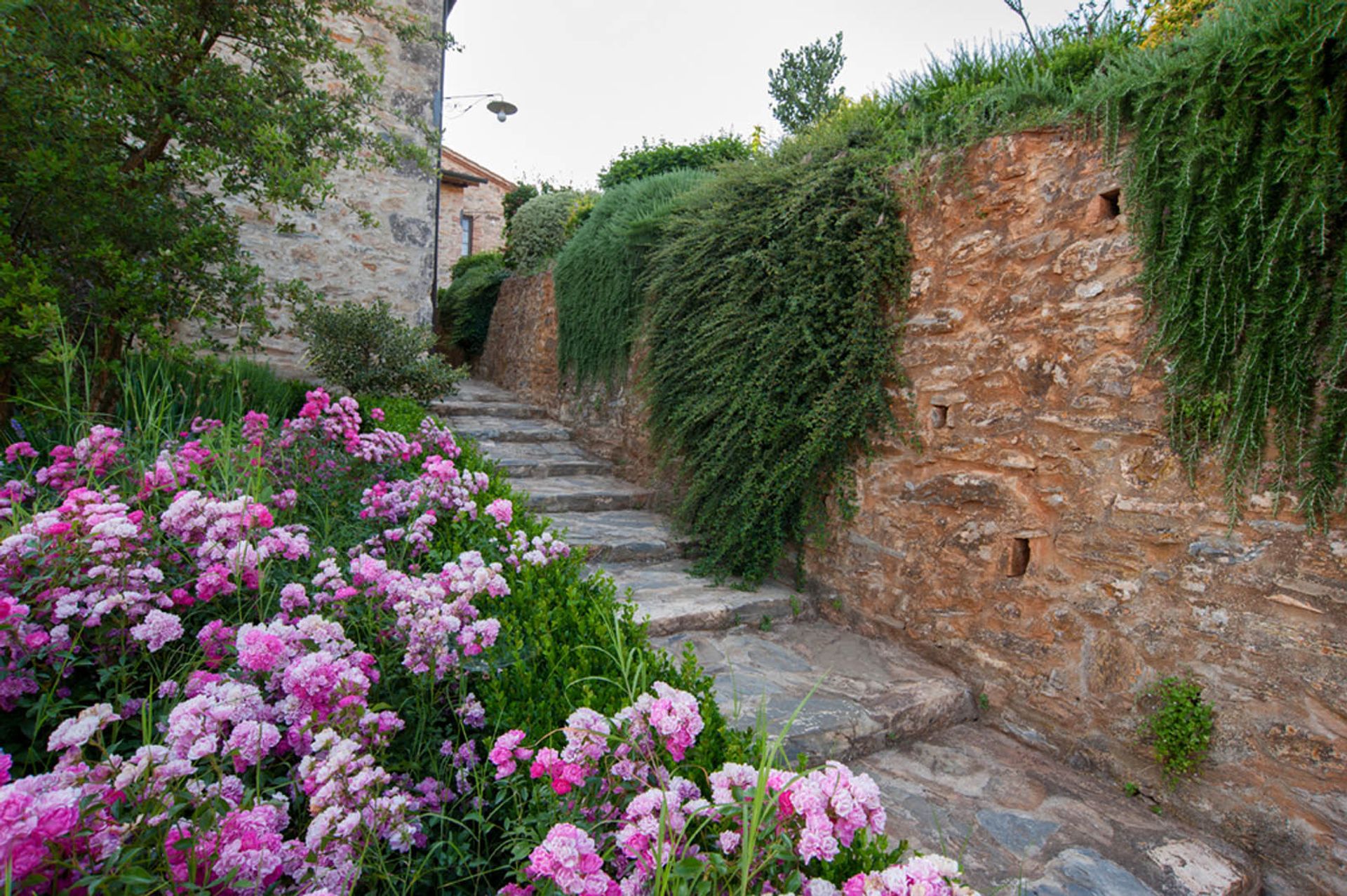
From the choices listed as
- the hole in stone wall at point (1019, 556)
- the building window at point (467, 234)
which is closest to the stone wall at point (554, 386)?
the hole in stone wall at point (1019, 556)

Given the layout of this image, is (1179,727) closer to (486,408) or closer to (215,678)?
(215,678)

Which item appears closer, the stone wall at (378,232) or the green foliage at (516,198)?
the stone wall at (378,232)

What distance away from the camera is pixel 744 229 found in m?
3.64

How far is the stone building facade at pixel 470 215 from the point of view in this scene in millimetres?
15930

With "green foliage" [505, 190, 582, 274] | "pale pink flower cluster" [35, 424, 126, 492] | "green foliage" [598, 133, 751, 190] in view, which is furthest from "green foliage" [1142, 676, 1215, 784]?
"green foliage" [505, 190, 582, 274]

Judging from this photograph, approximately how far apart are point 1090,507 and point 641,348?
313 cm

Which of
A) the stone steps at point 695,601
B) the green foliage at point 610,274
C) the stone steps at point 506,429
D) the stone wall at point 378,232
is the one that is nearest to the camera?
the stone steps at point 695,601

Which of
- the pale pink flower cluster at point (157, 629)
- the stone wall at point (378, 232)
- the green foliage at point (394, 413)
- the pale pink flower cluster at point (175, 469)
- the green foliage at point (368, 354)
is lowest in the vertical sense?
the pale pink flower cluster at point (157, 629)

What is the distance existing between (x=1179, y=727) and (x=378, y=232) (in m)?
7.06

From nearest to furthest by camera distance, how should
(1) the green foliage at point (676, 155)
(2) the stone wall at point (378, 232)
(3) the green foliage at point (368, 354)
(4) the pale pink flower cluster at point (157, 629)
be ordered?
(4) the pale pink flower cluster at point (157, 629) → (3) the green foliage at point (368, 354) → (2) the stone wall at point (378, 232) → (1) the green foliage at point (676, 155)

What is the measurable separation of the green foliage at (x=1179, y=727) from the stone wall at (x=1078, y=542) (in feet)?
0.13

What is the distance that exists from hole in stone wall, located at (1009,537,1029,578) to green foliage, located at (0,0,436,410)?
354 centimetres

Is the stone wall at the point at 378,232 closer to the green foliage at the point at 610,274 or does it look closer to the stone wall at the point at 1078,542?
the green foliage at the point at 610,274

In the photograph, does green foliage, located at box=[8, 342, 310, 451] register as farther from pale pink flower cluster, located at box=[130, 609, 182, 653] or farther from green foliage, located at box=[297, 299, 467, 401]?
pale pink flower cluster, located at box=[130, 609, 182, 653]
